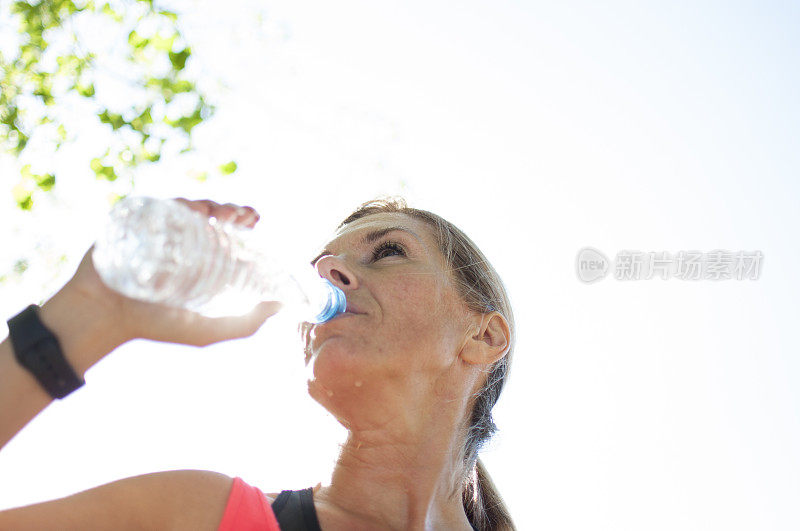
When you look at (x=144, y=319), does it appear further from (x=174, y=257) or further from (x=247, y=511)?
(x=247, y=511)

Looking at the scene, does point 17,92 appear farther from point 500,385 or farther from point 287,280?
point 500,385

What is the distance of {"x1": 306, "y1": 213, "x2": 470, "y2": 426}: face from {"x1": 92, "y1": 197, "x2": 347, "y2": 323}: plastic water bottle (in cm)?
29

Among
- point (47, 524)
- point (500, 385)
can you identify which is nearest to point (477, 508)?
point (500, 385)

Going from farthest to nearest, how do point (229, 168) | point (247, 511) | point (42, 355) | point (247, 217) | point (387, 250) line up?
point (229, 168) → point (387, 250) → point (247, 511) → point (247, 217) → point (42, 355)

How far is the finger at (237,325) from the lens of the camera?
1483 millimetres

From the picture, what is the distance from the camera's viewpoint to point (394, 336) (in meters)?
2.05

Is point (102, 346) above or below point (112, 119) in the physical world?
below

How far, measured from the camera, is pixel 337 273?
6.93ft

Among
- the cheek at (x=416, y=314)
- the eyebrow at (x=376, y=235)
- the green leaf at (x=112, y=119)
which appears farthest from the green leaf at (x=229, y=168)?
the cheek at (x=416, y=314)

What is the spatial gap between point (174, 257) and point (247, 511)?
677 mm

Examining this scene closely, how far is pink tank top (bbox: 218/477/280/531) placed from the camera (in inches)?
70.2

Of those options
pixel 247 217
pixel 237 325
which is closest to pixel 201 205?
pixel 247 217

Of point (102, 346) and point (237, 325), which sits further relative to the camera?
point (237, 325)

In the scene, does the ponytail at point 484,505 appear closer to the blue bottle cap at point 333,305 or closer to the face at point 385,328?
the face at point 385,328
